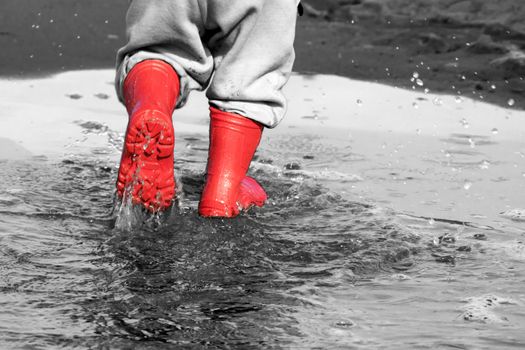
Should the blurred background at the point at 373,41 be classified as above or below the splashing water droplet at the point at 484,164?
below

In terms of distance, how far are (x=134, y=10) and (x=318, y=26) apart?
12.3 feet

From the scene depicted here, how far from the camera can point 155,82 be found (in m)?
3.54

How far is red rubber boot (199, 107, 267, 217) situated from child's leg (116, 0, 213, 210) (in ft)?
0.53

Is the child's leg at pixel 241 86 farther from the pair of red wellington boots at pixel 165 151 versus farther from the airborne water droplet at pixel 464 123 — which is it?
the airborne water droplet at pixel 464 123

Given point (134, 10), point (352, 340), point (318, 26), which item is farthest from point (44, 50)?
point (352, 340)

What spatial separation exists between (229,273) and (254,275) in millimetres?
65

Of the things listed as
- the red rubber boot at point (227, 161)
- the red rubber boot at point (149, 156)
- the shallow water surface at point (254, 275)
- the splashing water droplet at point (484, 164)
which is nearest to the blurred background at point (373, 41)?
the splashing water droplet at point (484, 164)

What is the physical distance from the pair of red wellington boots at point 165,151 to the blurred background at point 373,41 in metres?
2.45

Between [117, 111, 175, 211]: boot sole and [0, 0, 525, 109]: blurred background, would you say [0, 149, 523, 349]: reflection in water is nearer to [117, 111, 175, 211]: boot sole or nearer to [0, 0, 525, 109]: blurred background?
[117, 111, 175, 211]: boot sole

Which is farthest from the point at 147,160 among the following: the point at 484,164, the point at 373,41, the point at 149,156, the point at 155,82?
the point at 373,41

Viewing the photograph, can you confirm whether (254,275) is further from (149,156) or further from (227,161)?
(227,161)

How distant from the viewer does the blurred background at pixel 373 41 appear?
619 centimetres

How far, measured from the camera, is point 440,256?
10.8 ft

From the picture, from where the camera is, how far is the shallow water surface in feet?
8.55
